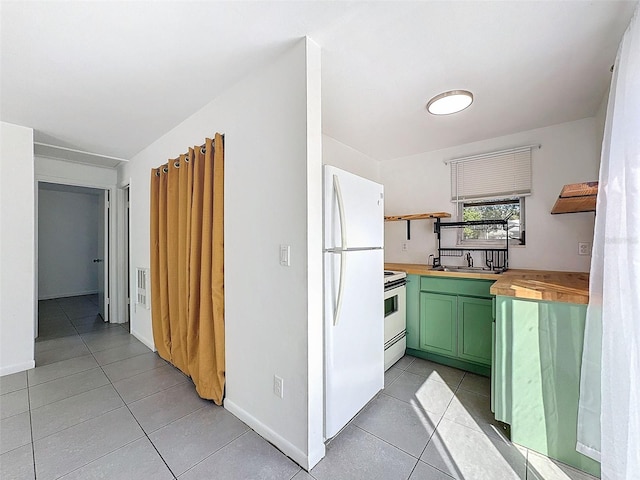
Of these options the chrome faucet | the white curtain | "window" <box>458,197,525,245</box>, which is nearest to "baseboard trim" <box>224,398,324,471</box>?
the white curtain

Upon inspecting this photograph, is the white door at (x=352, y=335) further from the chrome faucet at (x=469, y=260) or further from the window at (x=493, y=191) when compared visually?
the window at (x=493, y=191)

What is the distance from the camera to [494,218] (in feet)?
9.70

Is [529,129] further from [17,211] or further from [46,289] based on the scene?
[46,289]

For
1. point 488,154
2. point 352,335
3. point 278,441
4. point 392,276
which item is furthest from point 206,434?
point 488,154

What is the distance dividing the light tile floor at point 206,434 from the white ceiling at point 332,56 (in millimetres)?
2342

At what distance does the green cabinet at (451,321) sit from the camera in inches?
94.0

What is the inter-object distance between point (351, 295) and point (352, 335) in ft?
0.89

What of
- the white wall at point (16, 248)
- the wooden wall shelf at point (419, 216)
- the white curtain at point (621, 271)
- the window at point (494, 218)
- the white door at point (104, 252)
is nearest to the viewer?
the white curtain at point (621, 271)

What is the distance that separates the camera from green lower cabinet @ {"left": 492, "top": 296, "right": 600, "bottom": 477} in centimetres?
145

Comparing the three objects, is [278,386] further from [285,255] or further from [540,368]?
[540,368]

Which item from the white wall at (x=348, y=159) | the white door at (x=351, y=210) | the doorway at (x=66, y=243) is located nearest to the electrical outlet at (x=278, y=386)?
the white door at (x=351, y=210)

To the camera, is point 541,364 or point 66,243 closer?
point 541,364

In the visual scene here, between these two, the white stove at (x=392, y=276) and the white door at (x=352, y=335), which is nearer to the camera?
the white door at (x=352, y=335)

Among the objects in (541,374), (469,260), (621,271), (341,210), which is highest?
(341,210)
